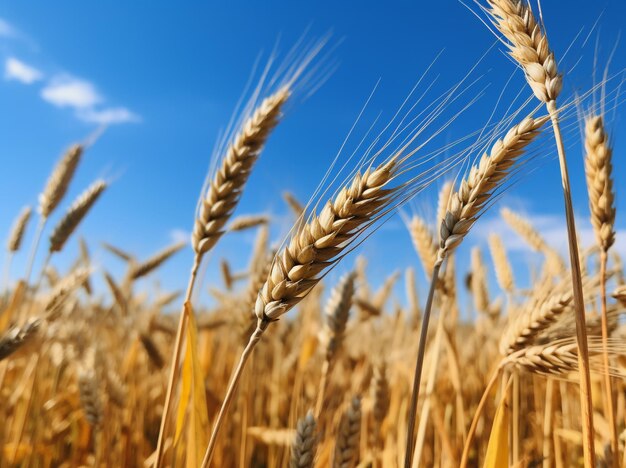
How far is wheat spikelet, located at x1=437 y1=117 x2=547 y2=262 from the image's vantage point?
882 millimetres

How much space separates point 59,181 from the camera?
7.54 feet

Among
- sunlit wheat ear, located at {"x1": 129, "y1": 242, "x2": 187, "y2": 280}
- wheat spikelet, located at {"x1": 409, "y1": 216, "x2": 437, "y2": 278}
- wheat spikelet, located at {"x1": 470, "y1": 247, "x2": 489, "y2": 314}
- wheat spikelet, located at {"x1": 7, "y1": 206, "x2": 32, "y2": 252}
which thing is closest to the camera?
wheat spikelet, located at {"x1": 409, "y1": 216, "x2": 437, "y2": 278}

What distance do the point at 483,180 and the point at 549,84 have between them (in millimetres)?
253

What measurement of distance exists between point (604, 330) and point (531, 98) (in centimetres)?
49

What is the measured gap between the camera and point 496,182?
0.90 meters

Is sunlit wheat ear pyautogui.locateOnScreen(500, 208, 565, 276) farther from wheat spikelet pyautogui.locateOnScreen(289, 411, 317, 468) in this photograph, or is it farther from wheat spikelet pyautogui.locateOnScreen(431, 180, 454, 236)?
wheat spikelet pyautogui.locateOnScreen(289, 411, 317, 468)

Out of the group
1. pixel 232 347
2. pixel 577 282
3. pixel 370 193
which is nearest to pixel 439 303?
pixel 577 282

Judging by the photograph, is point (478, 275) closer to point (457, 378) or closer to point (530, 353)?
point (457, 378)

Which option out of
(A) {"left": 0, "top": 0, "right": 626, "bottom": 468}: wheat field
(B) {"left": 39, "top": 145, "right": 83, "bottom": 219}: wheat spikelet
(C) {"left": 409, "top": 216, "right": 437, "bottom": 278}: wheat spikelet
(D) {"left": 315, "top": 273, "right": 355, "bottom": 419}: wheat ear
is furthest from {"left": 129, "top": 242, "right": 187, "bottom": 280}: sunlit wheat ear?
(C) {"left": 409, "top": 216, "right": 437, "bottom": 278}: wheat spikelet

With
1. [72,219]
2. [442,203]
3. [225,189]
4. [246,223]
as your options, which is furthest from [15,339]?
[246,223]

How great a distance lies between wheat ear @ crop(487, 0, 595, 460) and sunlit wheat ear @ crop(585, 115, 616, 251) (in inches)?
13.2

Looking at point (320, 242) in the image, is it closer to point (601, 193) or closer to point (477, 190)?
point (477, 190)

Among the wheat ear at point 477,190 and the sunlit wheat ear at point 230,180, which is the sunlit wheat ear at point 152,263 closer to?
the sunlit wheat ear at point 230,180

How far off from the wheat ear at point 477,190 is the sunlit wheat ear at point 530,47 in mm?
108
